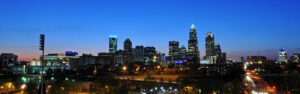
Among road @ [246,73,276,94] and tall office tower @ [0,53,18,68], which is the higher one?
tall office tower @ [0,53,18,68]

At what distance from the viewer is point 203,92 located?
35750 millimetres

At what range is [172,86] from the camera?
149 ft

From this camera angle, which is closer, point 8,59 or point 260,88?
point 260,88

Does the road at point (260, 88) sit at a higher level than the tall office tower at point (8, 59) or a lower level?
lower

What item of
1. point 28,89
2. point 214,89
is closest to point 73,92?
point 28,89

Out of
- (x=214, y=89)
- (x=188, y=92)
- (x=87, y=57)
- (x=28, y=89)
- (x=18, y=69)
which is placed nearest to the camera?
(x=188, y=92)

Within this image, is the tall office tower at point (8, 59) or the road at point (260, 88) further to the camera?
the tall office tower at point (8, 59)

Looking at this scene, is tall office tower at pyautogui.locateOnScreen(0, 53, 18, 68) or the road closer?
the road

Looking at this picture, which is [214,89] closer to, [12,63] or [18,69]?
[18,69]

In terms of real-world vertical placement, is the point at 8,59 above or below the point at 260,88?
above

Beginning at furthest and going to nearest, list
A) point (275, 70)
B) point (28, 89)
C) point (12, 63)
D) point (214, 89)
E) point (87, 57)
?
point (87, 57) < point (12, 63) < point (275, 70) < point (214, 89) < point (28, 89)

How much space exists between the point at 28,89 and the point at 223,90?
26255mm

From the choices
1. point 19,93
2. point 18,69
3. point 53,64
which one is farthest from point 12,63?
point 19,93

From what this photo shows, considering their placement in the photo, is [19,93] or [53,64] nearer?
[19,93]
